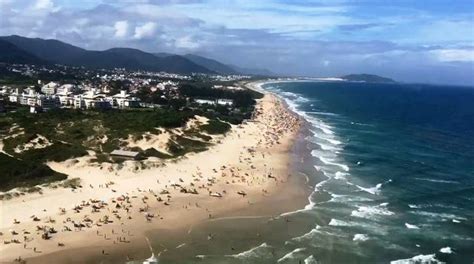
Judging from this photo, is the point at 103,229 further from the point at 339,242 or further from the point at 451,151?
the point at 451,151

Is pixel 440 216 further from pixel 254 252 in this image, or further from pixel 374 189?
pixel 254 252

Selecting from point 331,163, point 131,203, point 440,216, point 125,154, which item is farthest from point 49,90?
point 440,216

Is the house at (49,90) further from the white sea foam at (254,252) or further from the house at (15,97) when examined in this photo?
the white sea foam at (254,252)

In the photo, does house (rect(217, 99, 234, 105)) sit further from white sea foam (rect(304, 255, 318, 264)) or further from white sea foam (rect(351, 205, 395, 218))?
white sea foam (rect(304, 255, 318, 264))

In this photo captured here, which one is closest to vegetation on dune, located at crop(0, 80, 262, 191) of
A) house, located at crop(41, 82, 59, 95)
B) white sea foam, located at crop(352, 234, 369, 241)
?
house, located at crop(41, 82, 59, 95)

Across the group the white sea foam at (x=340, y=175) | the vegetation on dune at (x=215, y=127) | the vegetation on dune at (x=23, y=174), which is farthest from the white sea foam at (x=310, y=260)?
the vegetation on dune at (x=215, y=127)

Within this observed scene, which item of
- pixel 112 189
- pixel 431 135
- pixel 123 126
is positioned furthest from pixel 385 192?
pixel 431 135
